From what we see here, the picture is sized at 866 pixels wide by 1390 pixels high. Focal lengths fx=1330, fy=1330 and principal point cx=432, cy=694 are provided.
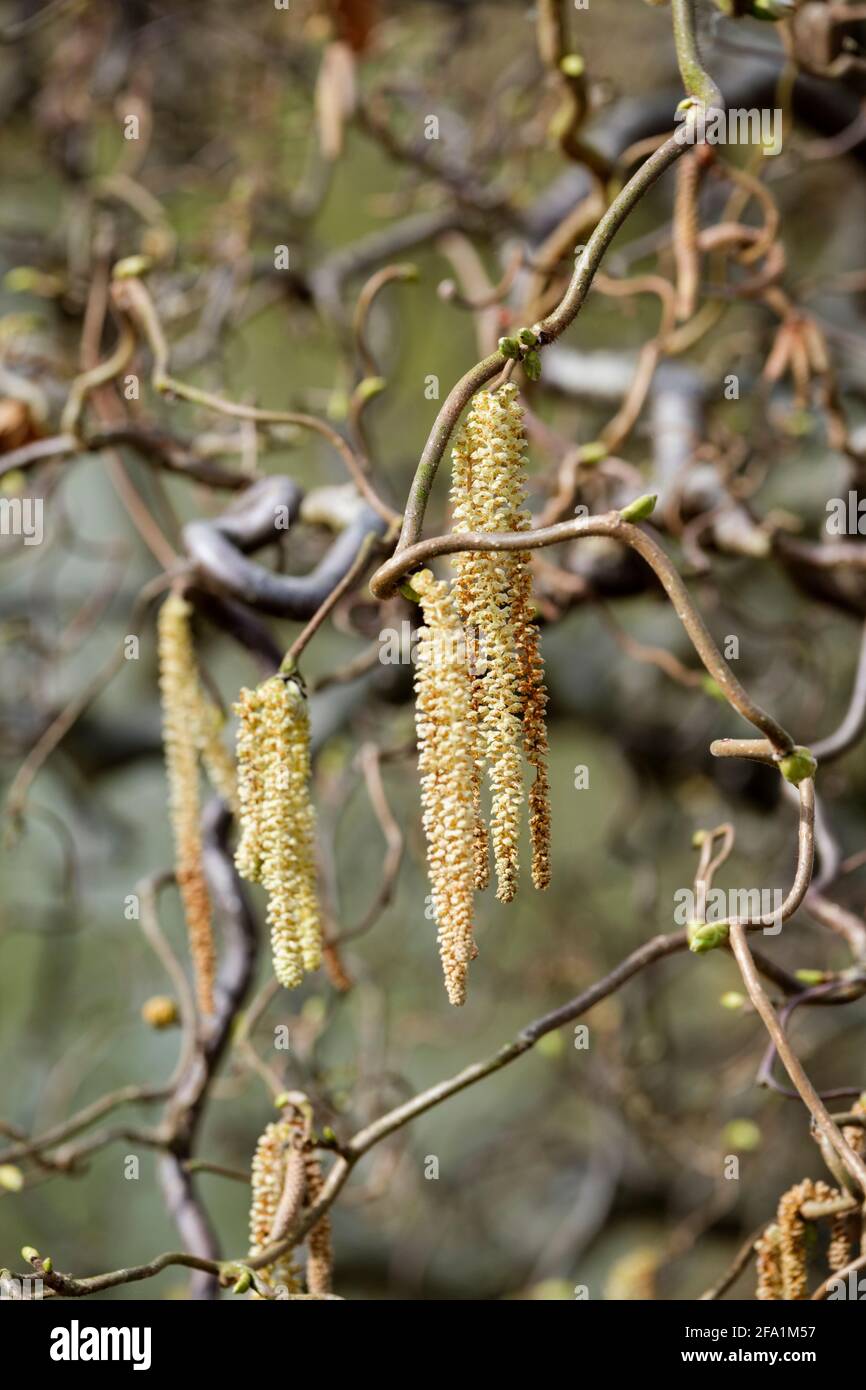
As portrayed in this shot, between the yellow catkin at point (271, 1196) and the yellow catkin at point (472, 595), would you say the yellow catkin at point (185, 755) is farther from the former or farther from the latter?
the yellow catkin at point (472, 595)

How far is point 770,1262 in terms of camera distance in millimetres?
686

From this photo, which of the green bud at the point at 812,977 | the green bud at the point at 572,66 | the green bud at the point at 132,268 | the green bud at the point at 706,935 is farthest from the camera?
the green bud at the point at 572,66

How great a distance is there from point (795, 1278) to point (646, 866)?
0.90m

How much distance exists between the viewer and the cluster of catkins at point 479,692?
523 mm

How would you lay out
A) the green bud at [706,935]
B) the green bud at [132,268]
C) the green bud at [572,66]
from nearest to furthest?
the green bud at [706,935] → the green bud at [132,268] → the green bud at [572,66]

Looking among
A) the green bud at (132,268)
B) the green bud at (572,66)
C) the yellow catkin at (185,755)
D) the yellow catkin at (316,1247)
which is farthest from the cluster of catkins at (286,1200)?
the green bud at (572,66)

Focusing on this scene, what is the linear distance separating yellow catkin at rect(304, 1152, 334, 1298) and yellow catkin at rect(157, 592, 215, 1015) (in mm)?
140

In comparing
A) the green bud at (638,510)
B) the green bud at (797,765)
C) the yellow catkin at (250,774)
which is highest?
the green bud at (638,510)

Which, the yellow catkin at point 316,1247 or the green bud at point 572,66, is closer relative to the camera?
the yellow catkin at point 316,1247

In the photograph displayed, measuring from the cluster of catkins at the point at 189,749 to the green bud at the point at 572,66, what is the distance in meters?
0.52

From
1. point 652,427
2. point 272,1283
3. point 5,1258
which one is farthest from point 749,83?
point 5,1258

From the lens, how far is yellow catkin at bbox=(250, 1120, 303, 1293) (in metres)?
0.70

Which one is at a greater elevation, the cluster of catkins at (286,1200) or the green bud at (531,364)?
the green bud at (531,364)

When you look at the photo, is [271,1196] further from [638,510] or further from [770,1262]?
[638,510]
